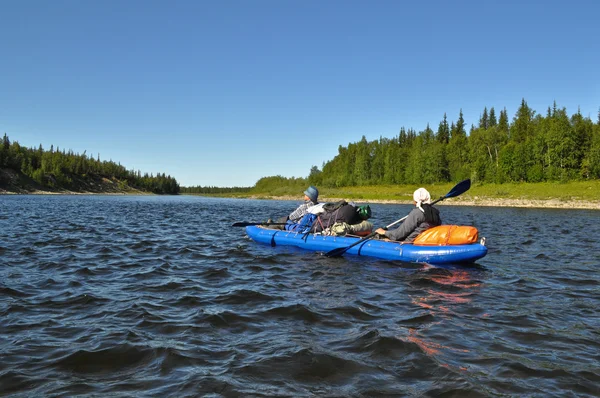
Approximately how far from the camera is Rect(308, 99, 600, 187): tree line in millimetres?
73312

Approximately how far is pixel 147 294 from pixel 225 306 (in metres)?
1.89

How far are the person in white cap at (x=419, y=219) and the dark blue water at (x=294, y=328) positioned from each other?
3.64ft

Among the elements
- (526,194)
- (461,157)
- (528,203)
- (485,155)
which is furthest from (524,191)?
(461,157)

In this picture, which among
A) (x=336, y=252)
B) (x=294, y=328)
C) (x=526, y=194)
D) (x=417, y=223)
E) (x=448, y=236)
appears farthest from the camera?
(x=526, y=194)

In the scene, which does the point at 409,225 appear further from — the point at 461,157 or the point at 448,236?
the point at 461,157

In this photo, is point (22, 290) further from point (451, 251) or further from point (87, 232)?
point (87, 232)

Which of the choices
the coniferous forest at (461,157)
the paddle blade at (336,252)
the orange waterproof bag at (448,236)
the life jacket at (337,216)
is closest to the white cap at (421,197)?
the orange waterproof bag at (448,236)

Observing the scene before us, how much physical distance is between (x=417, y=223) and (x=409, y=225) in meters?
0.24

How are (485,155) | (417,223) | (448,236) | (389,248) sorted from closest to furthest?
(448,236) → (417,223) → (389,248) → (485,155)

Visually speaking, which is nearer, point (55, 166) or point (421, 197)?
point (421, 197)

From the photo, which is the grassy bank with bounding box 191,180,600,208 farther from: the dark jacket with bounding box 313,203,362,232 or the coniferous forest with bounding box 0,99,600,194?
the dark jacket with bounding box 313,203,362,232

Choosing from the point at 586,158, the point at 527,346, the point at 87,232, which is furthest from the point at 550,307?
the point at 586,158

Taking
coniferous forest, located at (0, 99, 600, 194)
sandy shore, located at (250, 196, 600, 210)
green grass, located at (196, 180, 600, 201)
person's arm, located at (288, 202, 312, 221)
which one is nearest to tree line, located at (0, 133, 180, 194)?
coniferous forest, located at (0, 99, 600, 194)

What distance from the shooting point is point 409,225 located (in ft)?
39.9
